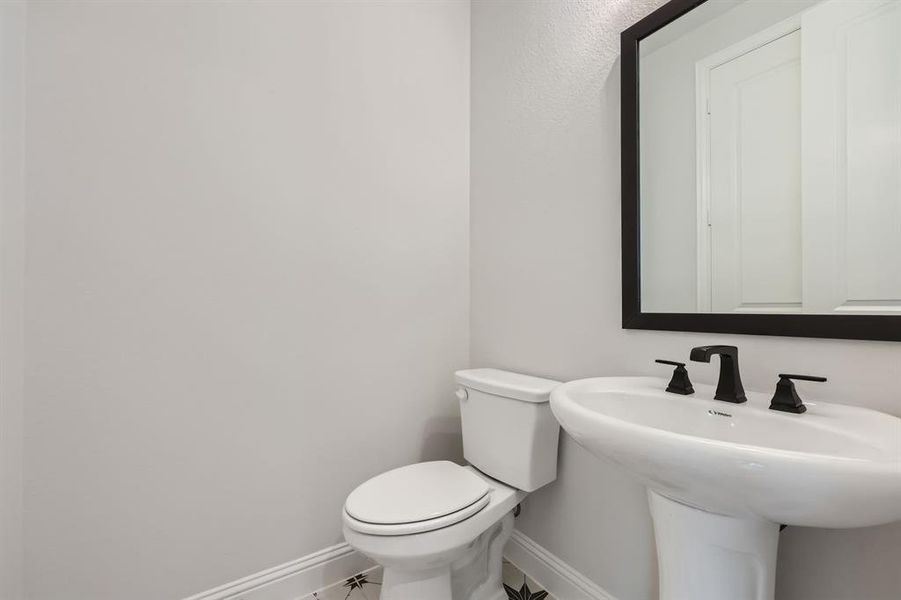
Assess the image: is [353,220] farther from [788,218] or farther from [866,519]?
[866,519]

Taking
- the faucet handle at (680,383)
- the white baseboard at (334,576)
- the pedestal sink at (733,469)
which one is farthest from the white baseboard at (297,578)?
the faucet handle at (680,383)

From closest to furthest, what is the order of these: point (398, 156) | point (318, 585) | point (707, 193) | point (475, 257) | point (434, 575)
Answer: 1. point (707, 193)
2. point (434, 575)
3. point (318, 585)
4. point (398, 156)
5. point (475, 257)

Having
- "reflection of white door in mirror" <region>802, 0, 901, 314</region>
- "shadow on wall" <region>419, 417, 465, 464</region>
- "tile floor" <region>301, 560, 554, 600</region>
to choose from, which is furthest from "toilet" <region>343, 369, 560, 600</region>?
"reflection of white door in mirror" <region>802, 0, 901, 314</region>

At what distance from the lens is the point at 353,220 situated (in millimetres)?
1454

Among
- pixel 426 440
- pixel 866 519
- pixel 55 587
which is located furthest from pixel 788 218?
pixel 55 587

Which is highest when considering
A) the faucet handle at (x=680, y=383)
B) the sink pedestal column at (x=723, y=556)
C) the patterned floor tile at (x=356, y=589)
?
the faucet handle at (x=680, y=383)

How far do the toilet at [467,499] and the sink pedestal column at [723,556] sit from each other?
498mm

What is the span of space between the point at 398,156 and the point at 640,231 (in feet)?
3.11

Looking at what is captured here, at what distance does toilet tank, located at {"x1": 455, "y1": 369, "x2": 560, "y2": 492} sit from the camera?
122 centimetres

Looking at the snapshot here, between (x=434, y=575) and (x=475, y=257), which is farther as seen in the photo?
(x=475, y=257)

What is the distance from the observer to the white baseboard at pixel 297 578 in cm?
123

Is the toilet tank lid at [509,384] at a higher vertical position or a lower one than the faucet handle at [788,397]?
lower

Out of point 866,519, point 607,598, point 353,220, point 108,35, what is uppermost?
point 108,35

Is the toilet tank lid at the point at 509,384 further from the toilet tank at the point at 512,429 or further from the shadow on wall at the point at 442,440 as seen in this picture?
the shadow on wall at the point at 442,440
